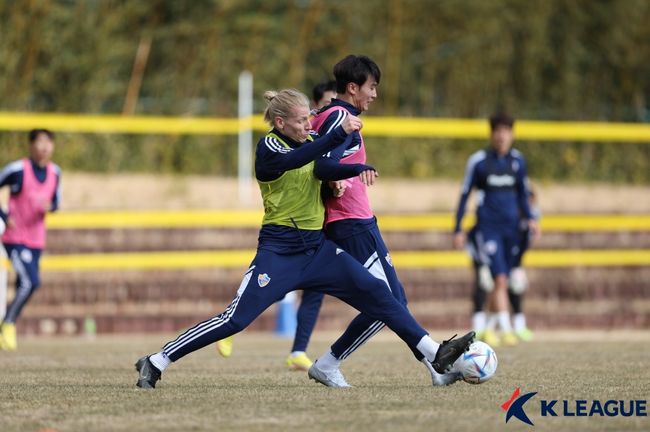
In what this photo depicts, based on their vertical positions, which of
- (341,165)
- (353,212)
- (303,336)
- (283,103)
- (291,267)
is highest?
(283,103)

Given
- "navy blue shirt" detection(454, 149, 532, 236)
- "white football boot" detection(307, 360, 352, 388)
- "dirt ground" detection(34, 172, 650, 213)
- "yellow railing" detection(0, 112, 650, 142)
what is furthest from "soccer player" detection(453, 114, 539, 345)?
"white football boot" detection(307, 360, 352, 388)

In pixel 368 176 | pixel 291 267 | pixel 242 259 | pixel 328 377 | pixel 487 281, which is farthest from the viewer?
pixel 242 259

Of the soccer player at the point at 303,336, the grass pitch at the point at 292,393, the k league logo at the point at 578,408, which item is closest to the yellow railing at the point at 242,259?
the grass pitch at the point at 292,393

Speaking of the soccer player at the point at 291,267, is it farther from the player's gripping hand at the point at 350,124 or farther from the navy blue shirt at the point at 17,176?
the navy blue shirt at the point at 17,176

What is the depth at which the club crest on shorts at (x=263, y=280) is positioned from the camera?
7387 mm

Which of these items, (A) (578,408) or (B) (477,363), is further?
(B) (477,363)

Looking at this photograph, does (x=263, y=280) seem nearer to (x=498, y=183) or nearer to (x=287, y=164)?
(x=287, y=164)

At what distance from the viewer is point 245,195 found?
18.6 meters

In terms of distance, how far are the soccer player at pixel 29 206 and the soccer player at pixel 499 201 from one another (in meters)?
4.16

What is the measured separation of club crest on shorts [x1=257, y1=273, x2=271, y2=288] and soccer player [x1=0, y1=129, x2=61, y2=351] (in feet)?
20.0

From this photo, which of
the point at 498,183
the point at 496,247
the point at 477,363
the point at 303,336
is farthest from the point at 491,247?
the point at 477,363

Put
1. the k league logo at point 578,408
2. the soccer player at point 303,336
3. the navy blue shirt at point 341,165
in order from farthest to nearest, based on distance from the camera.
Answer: the soccer player at point 303,336, the navy blue shirt at point 341,165, the k league logo at point 578,408

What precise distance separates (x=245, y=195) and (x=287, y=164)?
1129cm

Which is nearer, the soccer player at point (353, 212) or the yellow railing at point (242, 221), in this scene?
the soccer player at point (353, 212)
